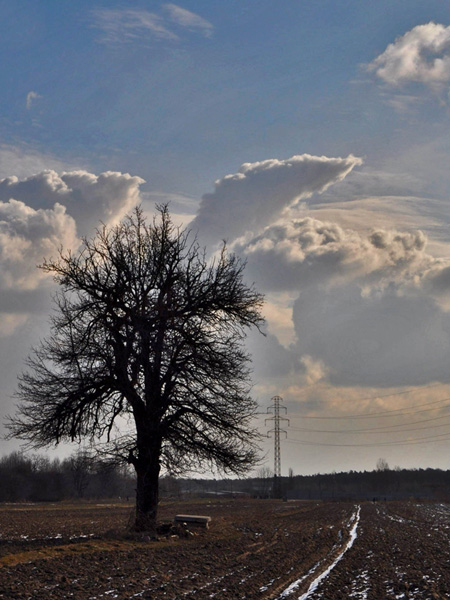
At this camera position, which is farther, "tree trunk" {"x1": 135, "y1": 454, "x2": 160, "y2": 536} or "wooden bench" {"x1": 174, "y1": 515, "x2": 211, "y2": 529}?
"wooden bench" {"x1": 174, "y1": 515, "x2": 211, "y2": 529}

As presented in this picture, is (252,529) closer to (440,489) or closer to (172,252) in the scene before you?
(172,252)

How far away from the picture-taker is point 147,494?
888 inches

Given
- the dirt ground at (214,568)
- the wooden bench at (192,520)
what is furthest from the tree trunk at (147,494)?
Result: the wooden bench at (192,520)

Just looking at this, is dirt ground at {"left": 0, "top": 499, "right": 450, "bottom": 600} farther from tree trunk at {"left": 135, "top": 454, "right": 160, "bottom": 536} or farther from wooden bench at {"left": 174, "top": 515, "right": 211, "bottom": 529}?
wooden bench at {"left": 174, "top": 515, "right": 211, "bottom": 529}

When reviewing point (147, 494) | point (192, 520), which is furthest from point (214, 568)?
point (192, 520)

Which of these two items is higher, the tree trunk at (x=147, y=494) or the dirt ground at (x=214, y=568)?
the tree trunk at (x=147, y=494)

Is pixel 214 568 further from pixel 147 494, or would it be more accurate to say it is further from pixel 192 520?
pixel 192 520

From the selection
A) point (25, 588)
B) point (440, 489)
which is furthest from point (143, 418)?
point (440, 489)

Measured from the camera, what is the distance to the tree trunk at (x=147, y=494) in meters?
22.4

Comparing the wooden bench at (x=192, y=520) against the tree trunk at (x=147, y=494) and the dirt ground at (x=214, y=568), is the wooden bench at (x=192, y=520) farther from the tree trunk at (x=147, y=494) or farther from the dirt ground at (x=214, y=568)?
the tree trunk at (x=147, y=494)

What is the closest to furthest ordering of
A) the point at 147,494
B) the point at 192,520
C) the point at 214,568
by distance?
the point at 214,568 → the point at 147,494 → the point at 192,520

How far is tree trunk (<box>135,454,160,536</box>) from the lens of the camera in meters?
22.4

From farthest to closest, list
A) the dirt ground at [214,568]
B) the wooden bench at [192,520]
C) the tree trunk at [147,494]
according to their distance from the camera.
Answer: the wooden bench at [192,520] < the tree trunk at [147,494] < the dirt ground at [214,568]

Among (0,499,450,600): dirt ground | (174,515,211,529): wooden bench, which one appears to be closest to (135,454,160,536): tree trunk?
(0,499,450,600): dirt ground
